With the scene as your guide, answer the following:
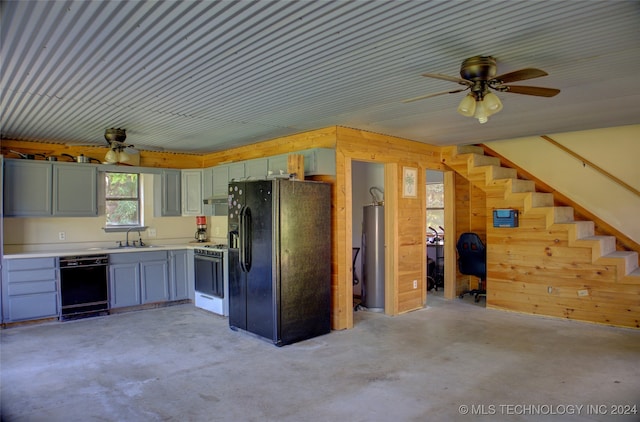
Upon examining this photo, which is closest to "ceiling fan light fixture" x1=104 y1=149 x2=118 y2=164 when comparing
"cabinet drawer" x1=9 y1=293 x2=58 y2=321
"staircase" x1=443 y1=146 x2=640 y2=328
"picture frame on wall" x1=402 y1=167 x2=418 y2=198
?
"cabinet drawer" x1=9 y1=293 x2=58 y2=321

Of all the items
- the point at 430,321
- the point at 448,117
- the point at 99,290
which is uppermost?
the point at 448,117

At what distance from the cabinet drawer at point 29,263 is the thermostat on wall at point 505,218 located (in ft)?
19.4

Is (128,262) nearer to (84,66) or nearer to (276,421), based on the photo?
(84,66)

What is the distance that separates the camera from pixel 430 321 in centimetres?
512

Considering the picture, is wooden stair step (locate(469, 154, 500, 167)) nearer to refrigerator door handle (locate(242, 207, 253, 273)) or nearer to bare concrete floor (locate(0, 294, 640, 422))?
bare concrete floor (locate(0, 294, 640, 422))

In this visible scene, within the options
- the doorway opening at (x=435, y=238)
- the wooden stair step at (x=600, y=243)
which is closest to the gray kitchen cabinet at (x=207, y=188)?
the doorway opening at (x=435, y=238)

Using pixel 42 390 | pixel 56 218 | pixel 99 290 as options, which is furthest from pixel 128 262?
pixel 42 390

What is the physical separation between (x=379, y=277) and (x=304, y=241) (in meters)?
1.66

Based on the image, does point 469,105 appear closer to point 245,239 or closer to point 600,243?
point 245,239

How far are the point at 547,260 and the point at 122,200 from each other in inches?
244

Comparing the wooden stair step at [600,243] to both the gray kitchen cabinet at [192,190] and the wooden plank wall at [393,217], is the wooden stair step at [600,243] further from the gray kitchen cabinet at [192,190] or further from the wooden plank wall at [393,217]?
the gray kitchen cabinet at [192,190]

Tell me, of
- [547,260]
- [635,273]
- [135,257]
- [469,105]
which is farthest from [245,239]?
[635,273]

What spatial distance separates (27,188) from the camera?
5285 mm

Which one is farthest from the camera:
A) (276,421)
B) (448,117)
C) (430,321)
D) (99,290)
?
(99,290)
